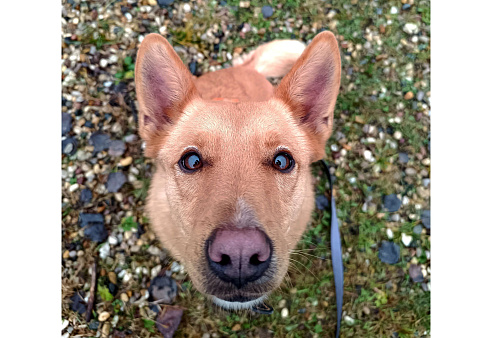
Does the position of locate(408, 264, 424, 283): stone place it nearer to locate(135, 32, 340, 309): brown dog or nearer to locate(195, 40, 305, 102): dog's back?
locate(135, 32, 340, 309): brown dog

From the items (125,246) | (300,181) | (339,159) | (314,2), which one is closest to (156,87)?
(300,181)

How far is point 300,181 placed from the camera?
95.2 inches

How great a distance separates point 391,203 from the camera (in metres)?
3.92

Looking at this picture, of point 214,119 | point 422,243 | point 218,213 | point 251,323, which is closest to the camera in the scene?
point 218,213

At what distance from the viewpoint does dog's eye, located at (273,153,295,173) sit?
2.24 metres

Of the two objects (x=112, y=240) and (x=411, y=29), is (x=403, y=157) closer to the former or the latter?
(x=411, y=29)

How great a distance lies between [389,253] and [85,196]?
381 cm

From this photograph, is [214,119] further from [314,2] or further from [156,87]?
[314,2]

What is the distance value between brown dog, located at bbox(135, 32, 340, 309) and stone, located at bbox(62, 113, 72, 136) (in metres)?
1.84

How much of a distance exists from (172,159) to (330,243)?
7.57 ft

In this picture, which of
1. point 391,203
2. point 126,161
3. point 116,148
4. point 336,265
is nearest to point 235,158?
point 336,265

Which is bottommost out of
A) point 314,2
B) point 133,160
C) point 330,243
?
point 330,243

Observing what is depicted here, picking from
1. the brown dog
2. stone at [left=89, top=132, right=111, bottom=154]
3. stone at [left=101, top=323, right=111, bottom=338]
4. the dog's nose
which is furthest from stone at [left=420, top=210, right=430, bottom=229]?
stone at [left=89, top=132, right=111, bottom=154]

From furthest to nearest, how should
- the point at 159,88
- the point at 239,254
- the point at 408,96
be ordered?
the point at 408,96 → the point at 159,88 → the point at 239,254
